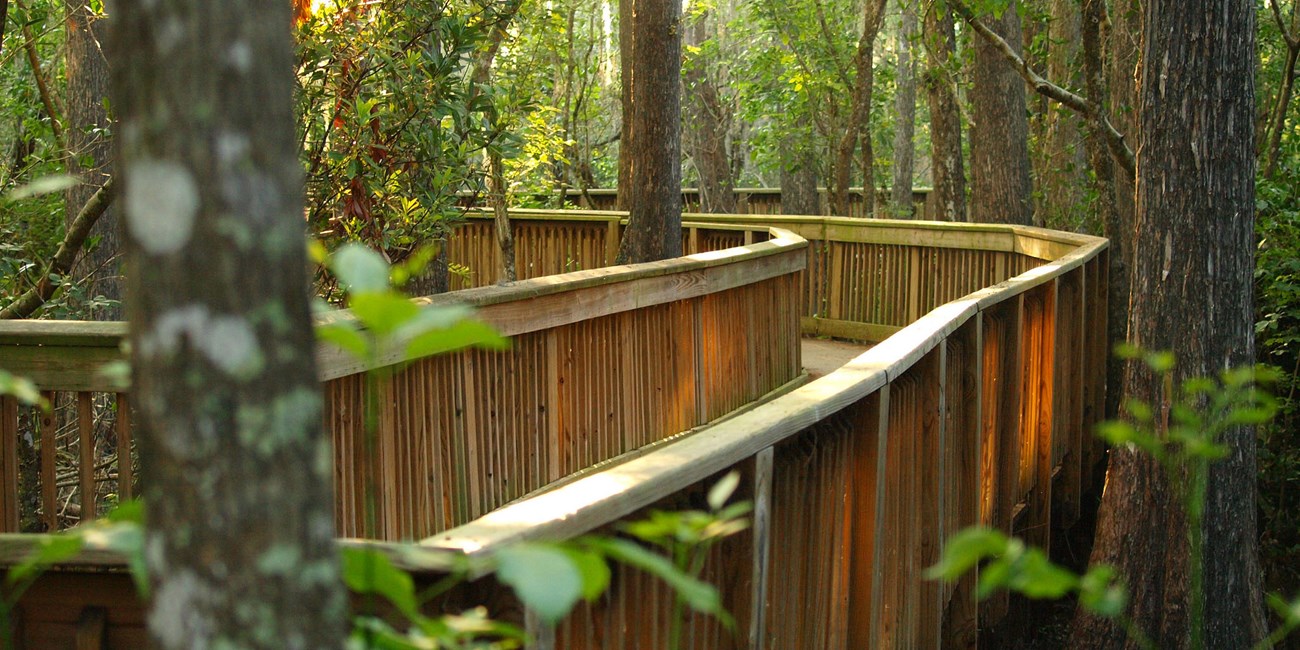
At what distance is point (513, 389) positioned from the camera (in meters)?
5.53

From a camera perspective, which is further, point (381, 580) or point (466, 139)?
point (466, 139)

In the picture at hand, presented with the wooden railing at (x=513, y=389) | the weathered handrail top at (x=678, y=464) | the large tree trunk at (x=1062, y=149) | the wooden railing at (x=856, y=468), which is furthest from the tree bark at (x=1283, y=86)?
the weathered handrail top at (x=678, y=464)

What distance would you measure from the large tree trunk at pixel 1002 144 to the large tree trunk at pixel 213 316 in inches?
576

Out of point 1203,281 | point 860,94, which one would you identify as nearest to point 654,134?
point 1203,281

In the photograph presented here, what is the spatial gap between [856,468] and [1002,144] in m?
11.7

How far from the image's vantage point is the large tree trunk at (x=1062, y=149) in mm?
15141

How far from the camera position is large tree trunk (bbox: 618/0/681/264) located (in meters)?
10.5

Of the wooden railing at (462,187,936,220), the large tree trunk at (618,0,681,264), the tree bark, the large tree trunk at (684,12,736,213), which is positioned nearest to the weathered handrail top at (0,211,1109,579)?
the large tree trunk at (618,0,681,264)

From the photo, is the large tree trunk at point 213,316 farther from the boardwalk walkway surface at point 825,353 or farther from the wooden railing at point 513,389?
the boardwalk walkway surface at point 825,353

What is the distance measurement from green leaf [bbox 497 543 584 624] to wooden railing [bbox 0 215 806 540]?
5.06 feet

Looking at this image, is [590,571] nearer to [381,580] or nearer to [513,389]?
[381,580]

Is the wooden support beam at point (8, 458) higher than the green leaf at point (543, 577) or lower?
lower

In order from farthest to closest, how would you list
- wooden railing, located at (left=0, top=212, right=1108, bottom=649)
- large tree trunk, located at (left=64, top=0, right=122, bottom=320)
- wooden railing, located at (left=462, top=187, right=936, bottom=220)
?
wooden railing, located at (left=462, top=187, right=936, bottom=220) < large tree trunk, located at (left=64, top=0, right=122, bottom=320) < wooden railing, located at (left=0, top=212, right=1108, bottom=649)

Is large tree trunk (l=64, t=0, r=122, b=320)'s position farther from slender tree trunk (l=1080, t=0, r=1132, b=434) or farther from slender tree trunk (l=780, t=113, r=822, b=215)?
slender tree trunk (l=780, t=113, r=822, b=215)
